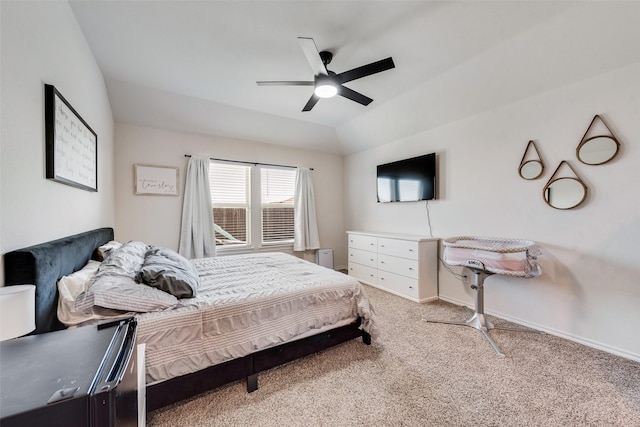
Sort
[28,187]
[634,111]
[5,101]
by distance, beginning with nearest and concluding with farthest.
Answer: [5,101] → [28,187] → [634,111]

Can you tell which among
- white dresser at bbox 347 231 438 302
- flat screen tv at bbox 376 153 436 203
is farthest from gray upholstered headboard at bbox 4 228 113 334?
flat screen tv at bbox 376 153 436 203

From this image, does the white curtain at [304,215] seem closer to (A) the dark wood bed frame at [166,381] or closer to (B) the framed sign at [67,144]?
(A) the dark wood bed frame at [166,381]

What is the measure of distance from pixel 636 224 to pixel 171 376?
3.67 meters

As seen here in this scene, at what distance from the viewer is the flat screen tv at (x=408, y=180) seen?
3.58 meters

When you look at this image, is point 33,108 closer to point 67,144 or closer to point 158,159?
point 67,144

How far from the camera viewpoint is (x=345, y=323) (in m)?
2.16

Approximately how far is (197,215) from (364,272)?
2.86 metres

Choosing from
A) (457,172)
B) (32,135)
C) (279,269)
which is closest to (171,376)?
(279,269)

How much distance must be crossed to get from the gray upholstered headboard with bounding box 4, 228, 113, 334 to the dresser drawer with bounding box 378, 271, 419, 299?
11.2ft

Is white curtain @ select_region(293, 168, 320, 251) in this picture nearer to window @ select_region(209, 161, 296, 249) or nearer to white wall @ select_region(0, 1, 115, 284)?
window @ select_region(209, 161, 296, 249)

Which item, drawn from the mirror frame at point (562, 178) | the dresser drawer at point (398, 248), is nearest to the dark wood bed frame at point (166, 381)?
the dresser drawer at point (398, 248)

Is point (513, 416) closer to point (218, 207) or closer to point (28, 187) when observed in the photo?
point (28, 187)

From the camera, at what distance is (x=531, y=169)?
105 inches

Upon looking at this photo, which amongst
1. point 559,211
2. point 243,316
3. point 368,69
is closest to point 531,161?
point 559,211
